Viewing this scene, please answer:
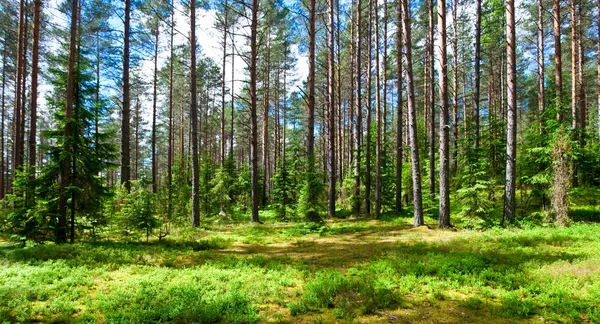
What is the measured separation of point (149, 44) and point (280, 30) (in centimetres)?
967

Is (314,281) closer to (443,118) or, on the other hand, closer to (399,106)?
(443,118)

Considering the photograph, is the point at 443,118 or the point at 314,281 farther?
the point at 443,118

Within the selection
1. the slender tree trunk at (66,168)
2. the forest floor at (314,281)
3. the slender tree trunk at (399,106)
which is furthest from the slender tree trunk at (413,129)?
the slender tree trunk at (66,168)

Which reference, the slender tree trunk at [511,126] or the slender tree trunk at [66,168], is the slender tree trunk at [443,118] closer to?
the slender tree trunk at [511,126]

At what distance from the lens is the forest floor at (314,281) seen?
14.8 feet

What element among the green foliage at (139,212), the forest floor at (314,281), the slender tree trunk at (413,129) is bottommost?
the forest floor at (314,281)

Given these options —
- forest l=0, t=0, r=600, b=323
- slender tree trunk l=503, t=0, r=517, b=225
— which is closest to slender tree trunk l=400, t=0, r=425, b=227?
forest l=0, t=0, r=600, b=323

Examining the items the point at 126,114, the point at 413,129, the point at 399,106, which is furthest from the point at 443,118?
the point at 126,114

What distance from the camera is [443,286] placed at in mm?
5605

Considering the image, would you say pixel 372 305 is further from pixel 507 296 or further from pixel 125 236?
pixel 125 236

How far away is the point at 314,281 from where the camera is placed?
587 cm

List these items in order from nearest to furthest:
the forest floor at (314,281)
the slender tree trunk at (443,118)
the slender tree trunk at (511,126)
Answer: the forest floor at (314,281) < the slender tree trunk at (443,118) < the slender tree trunk at (511,126)

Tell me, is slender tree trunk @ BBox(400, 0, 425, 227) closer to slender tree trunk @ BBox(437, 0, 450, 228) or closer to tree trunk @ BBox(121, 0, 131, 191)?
slender tree trunk @ BBox(437, 0, 450, 228)

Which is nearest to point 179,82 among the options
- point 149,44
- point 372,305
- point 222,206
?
point 149,44
